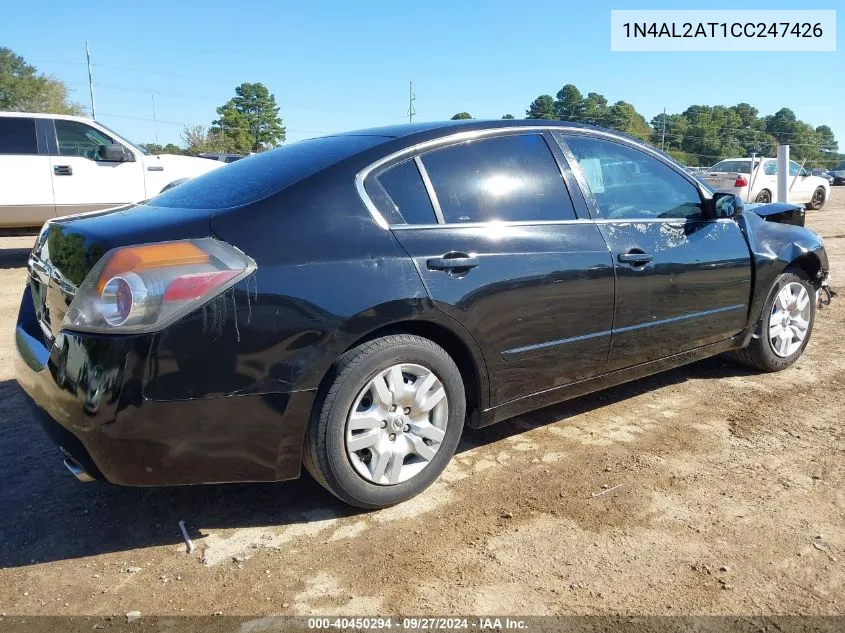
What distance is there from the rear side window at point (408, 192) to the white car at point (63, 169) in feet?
22.2

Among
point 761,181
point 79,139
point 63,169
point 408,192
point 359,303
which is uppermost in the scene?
point 79,139

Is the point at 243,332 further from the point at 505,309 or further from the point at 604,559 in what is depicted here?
the point at 604,559

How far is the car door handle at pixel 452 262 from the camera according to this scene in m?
2.87

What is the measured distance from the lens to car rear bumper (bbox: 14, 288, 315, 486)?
7.55 ft

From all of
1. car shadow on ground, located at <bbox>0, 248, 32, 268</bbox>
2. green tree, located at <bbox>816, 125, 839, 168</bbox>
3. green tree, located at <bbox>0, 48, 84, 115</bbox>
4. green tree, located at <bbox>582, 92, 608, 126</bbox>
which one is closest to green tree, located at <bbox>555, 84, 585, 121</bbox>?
green tree, located at <bbox>582, 92, 608, 126</bbox>

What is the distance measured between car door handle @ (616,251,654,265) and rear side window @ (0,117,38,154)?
29.2 ft

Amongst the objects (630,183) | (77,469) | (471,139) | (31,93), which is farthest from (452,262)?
(31,93)

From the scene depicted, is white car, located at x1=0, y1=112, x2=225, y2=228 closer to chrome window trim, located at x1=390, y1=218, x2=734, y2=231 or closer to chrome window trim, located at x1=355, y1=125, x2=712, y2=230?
chrome window trim, located at x1=355, y1=125, x2=712, y2=230

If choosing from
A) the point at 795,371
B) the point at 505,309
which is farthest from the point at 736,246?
the point at 505,309

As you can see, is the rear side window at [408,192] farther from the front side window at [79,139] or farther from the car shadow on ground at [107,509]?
the front side window at [79,139]

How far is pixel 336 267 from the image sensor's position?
263cm

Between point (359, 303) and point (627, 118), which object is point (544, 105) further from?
point (359, 303)

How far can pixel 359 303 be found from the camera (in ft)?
8.63

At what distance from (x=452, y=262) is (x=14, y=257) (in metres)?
10.0
